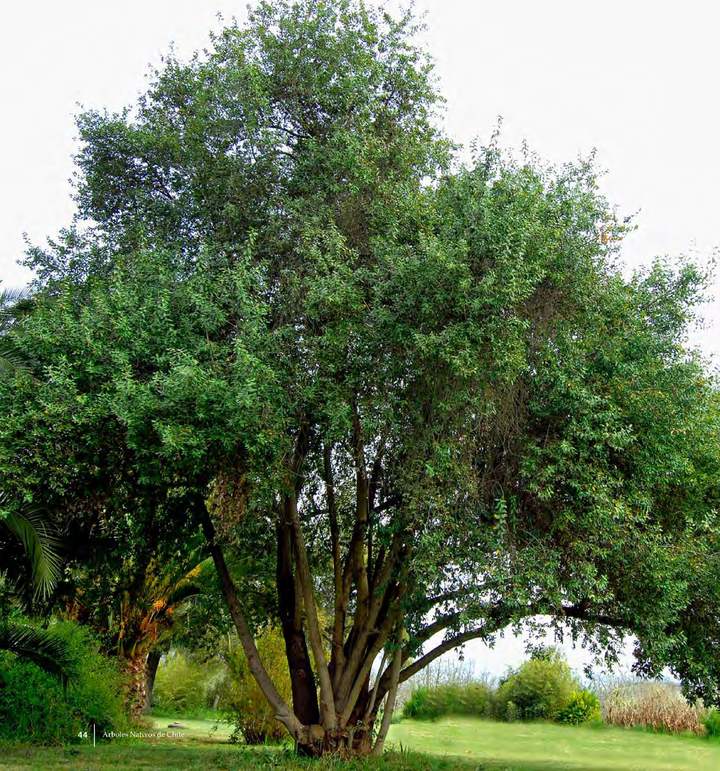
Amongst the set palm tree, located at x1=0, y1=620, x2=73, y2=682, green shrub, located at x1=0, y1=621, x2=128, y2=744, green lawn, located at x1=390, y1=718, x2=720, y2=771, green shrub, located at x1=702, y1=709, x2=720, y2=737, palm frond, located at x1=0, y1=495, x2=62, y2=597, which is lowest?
green lawn, located at x1=390, y1=718, x2=720, y2=771

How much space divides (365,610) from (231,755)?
3449 mm

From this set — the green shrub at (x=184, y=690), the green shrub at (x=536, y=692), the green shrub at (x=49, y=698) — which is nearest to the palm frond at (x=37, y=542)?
the green shrub at (x=49, y=698)

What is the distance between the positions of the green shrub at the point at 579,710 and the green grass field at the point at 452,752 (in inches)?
18.8

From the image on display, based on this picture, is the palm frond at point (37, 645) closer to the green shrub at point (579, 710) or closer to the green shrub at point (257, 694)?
the green shrub at point (257, 694)

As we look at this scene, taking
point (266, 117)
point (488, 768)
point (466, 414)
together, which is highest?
point (266, 117)

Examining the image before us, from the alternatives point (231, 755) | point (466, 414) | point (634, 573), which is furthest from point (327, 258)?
point (231, 755)

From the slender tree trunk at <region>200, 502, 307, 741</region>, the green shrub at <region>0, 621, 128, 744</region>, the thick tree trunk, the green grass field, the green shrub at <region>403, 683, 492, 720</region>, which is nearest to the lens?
the green grass field

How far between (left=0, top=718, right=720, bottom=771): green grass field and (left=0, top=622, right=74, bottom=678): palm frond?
1411mm

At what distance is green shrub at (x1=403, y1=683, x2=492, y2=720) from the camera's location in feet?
79.2

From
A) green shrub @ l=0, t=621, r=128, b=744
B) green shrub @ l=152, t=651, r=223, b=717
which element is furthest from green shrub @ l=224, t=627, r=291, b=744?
green shrub @ l=152, t=651, r=223, b=717

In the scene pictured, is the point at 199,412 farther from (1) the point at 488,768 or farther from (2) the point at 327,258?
(1) the point at 488,768

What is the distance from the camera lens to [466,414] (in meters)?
10.3

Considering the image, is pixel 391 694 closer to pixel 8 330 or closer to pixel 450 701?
pixel 8 330

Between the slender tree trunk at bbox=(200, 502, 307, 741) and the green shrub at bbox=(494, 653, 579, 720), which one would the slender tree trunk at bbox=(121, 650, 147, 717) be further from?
the green shrub at bbox=(494, 653, 579, 720)
